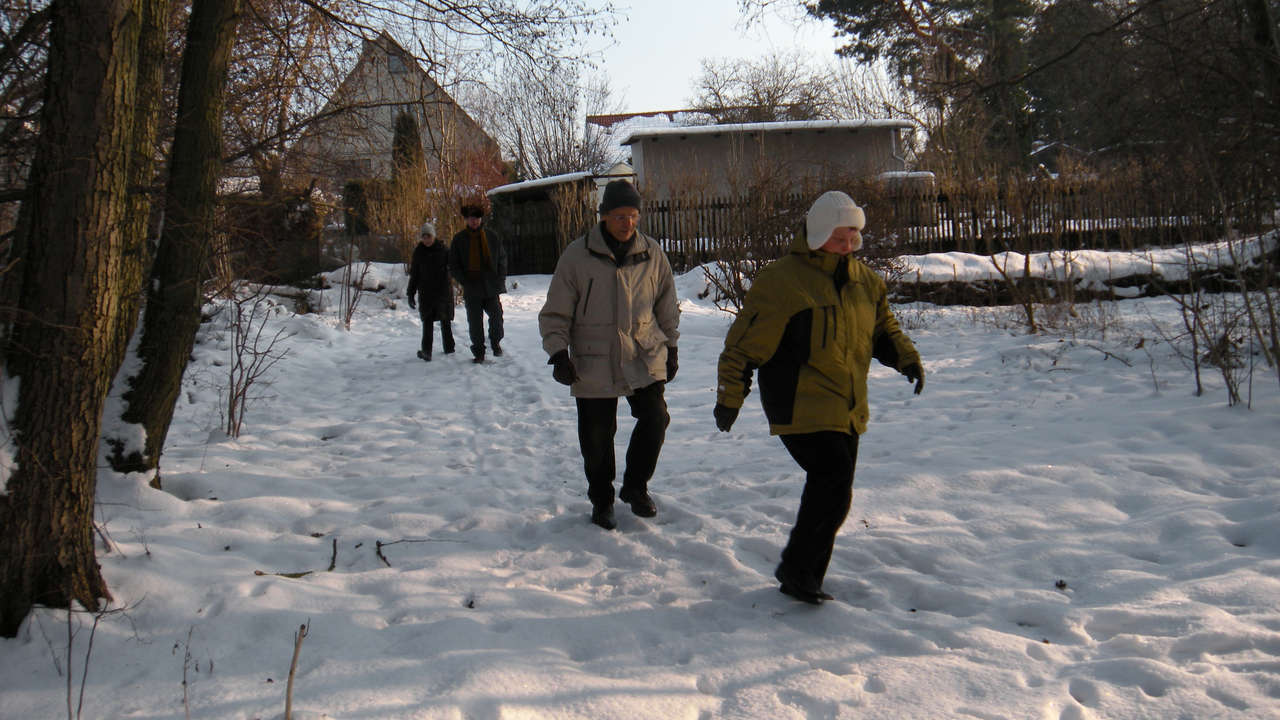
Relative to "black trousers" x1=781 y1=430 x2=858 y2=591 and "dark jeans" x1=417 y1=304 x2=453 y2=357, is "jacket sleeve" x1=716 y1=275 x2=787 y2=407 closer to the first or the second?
"black trousers" x1=781 y1=430 x2=858 y2=591

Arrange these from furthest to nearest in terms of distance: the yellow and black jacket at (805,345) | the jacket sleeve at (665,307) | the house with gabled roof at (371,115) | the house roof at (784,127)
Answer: the house roof at (784,127)
the house with gabled roof at (371,115)
the jacket sleeve at (665,307)
the yellow and black jacket at (805,345)

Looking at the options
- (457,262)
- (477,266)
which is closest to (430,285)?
(457,262)

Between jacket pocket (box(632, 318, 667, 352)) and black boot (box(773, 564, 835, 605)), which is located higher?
jacket pocket (box(632, 318, 667, 352))

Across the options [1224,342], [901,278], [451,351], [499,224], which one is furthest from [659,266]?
[499,224]

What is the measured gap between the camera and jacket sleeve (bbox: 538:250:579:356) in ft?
13.6

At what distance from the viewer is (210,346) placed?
373 inches

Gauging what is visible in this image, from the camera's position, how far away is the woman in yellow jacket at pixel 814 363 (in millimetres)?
3236

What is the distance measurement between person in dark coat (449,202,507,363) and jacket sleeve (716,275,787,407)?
5995 mm

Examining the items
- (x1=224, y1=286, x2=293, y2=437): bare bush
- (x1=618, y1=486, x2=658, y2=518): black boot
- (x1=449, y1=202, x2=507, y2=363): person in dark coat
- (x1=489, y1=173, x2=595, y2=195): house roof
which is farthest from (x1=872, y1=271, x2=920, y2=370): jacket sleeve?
(x1=489, y1=173, x2=595, y2=195): house roof

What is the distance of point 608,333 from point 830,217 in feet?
4.40

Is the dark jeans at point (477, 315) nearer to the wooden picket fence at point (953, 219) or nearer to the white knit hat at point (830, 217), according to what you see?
the wooden picket fence at point (953, 219)

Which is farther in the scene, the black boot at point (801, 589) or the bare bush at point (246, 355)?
the bare bush at point (246, 355)

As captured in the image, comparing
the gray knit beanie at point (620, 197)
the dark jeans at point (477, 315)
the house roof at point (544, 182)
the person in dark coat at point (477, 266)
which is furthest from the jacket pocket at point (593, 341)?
the house roof at point (544, 182)

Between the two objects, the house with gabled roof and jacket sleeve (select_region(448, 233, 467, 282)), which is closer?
the house with gabled roof
